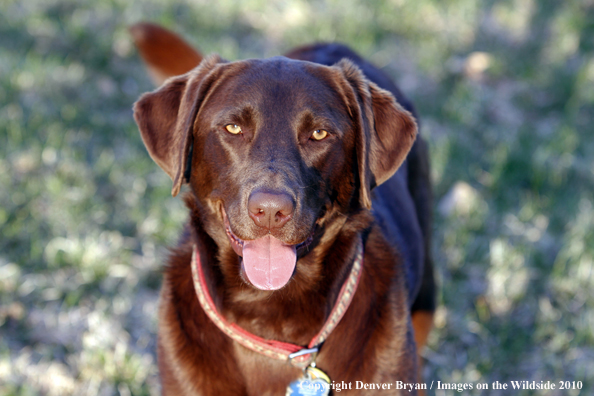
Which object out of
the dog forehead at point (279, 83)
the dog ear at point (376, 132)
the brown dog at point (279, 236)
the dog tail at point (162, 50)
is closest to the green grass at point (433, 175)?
the brown dog at point (279, 236)

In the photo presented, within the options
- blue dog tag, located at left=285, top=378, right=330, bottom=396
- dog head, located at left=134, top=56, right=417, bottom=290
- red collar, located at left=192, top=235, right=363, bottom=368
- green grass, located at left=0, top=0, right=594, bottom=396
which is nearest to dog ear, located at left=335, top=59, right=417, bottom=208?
dog head, located at left=134, top=56, right=417, bottom=290

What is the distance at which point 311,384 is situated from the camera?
2.43m

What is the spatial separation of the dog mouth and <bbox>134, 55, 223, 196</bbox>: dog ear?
400 millimetres

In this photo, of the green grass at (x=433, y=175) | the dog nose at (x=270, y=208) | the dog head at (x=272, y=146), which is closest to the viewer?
the dog nose at (x=270, y=208)

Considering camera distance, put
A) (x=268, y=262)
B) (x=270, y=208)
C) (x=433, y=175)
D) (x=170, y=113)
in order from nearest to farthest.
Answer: (x=270, y=208), (x=268, y=262), (x=170, y=113), (x=433, y=175)

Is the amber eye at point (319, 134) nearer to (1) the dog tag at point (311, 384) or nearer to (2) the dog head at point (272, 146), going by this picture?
(2) the dog head at point (272, 146)

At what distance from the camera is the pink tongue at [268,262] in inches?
92.0

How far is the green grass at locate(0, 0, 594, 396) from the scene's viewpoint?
11.7 feet

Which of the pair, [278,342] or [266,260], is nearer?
[266,260]

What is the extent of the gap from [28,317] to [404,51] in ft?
18.1

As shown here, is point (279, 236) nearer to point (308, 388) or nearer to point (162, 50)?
point (308, 388)

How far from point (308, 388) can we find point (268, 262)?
1.75 ft

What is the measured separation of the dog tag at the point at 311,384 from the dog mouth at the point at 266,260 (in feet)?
1.41

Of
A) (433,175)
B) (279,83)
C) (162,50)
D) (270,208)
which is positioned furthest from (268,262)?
(433,175)
